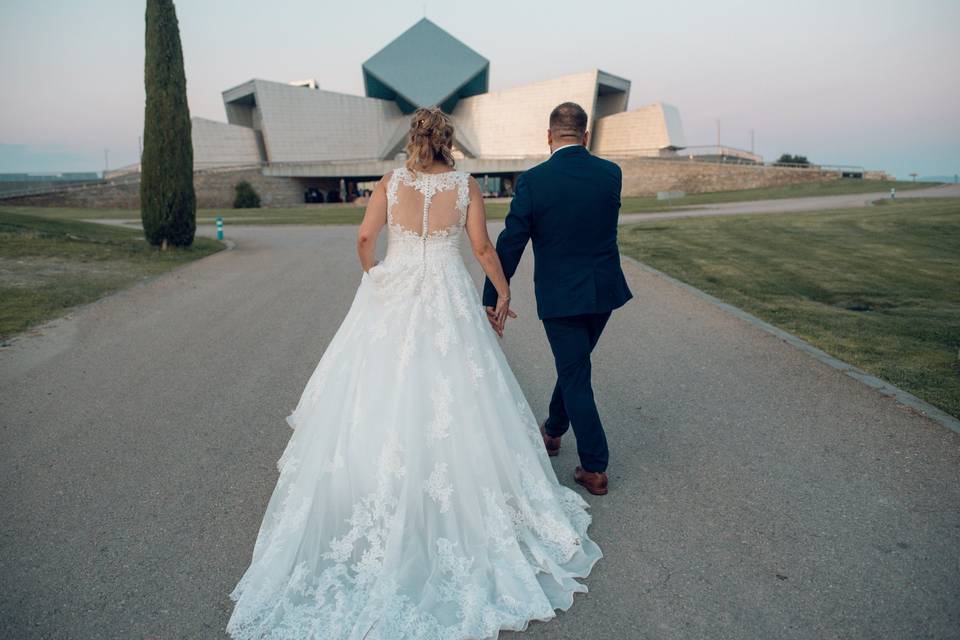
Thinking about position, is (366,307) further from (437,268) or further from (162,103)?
(162,103)

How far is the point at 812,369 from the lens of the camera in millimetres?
5945

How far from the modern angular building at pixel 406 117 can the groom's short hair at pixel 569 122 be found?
54837mm

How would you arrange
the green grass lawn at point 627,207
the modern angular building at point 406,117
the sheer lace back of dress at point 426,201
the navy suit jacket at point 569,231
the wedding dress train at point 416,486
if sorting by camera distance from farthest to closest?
the modern angular building at point 406,117
the green grass lawn at point 627,207
the navy suit jacket at point 569,231
the sheer lace back of dress at point 426,201
the wedding dress train at point 416,486

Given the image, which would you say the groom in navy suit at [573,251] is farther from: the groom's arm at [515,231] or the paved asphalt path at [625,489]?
the paved asphalt path at [625,489]

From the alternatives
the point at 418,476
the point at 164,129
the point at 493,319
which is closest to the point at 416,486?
the point at 418,476

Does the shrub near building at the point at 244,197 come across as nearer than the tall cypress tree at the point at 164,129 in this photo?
No

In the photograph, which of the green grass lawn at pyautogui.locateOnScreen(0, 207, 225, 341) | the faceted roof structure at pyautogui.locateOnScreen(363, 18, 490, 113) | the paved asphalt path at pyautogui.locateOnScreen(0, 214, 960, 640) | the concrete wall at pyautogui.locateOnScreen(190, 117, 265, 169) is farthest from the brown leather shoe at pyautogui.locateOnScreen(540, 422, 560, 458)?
the faceted roof structure at pyautogui.locateOnScreen(363, 18, 490, 113)

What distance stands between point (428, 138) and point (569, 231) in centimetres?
96

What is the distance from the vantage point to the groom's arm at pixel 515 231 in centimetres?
360

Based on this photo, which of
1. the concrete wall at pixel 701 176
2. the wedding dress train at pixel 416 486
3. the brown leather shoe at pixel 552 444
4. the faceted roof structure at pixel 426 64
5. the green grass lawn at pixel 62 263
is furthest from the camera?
the faceted roof structure at pixel 426 64

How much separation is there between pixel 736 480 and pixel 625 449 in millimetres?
767

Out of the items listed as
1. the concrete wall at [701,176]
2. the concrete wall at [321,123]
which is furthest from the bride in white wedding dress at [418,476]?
the concrete wall at [321,123]

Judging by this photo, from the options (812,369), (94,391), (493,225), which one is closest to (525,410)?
(812,369)

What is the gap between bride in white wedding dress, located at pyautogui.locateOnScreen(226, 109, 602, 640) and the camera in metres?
2.76
